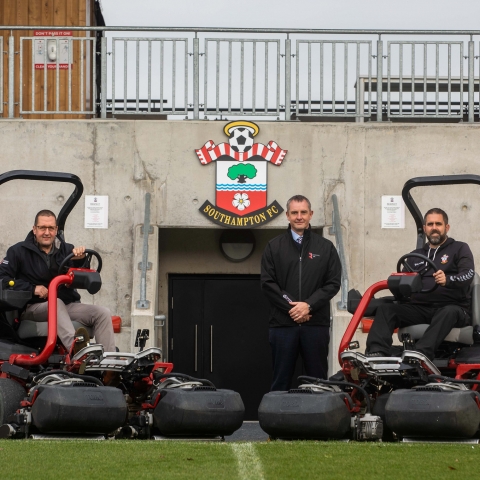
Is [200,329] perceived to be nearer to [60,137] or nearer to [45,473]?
[60,137]

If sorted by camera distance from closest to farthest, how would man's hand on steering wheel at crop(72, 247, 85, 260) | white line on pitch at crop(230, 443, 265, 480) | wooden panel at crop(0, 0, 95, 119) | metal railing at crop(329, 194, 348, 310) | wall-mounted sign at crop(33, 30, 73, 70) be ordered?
white line on pitch at crop(230, 443, 265, 480)
man's hand on steering wheel at crop(72, 247, 85, 260)
metal railing at crop(329, 194, 348, 310)
wall-mounted sign at crop(33, 30, 73, 70)
wooden panel at crop(0, 0, 95, 119)

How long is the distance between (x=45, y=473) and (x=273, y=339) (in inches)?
137

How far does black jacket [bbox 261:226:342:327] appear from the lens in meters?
9.38

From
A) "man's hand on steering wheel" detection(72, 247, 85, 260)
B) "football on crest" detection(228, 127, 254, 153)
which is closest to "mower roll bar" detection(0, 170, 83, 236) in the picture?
"man's hand on steering wheel" detection(72, 247, 85, 260)

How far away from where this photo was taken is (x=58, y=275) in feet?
29.5

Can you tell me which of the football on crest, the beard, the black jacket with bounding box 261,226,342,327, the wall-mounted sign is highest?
the wall-mounted sign

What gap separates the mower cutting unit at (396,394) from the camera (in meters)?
7.63

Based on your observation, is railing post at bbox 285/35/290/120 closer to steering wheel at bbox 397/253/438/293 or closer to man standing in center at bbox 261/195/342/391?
man standing in center at bbox 261/195/342/391

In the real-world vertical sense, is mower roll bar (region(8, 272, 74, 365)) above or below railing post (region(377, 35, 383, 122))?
below

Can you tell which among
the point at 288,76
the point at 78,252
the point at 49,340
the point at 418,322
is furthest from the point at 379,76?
the point at 49,340

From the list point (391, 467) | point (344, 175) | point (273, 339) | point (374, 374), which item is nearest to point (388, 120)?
point (344, 175)

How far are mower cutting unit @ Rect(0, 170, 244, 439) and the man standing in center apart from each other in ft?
2.95

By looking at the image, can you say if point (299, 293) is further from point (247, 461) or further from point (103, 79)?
point (103, 79)

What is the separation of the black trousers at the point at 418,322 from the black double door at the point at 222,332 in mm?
6721
